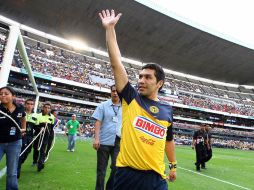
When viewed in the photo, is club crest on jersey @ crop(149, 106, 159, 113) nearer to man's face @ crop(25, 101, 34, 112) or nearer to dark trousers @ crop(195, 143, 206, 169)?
man's face @ crop(25, 101, 34, 112)

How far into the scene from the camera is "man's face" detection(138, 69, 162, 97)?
3123 mm

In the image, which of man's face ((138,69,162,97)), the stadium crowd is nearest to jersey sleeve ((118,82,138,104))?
man's face ((138,69,162,97))

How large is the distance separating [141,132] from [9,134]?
3.01 meters

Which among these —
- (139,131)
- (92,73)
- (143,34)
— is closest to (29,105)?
(139,131)

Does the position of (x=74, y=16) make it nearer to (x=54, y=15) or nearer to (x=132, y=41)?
(x=54, y=15)

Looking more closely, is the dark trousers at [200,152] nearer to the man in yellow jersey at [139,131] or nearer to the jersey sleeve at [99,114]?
the jersey sleeve at [99,114]

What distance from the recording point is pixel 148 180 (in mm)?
2947

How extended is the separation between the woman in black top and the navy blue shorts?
2774mm

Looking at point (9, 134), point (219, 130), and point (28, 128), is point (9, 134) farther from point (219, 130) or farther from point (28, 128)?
point (219, 130)

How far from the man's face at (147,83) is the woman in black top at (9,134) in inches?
113

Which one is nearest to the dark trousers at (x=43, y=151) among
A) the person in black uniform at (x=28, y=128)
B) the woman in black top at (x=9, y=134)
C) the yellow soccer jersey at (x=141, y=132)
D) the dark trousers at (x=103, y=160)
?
the person in black uniform at (x=28, y=128)

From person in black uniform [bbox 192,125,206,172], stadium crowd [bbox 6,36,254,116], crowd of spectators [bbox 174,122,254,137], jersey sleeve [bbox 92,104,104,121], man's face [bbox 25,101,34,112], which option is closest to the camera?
jersey sleeve [bbox 92,104,104,121]

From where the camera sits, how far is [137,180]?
294 centimetres

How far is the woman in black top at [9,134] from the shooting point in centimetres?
512
